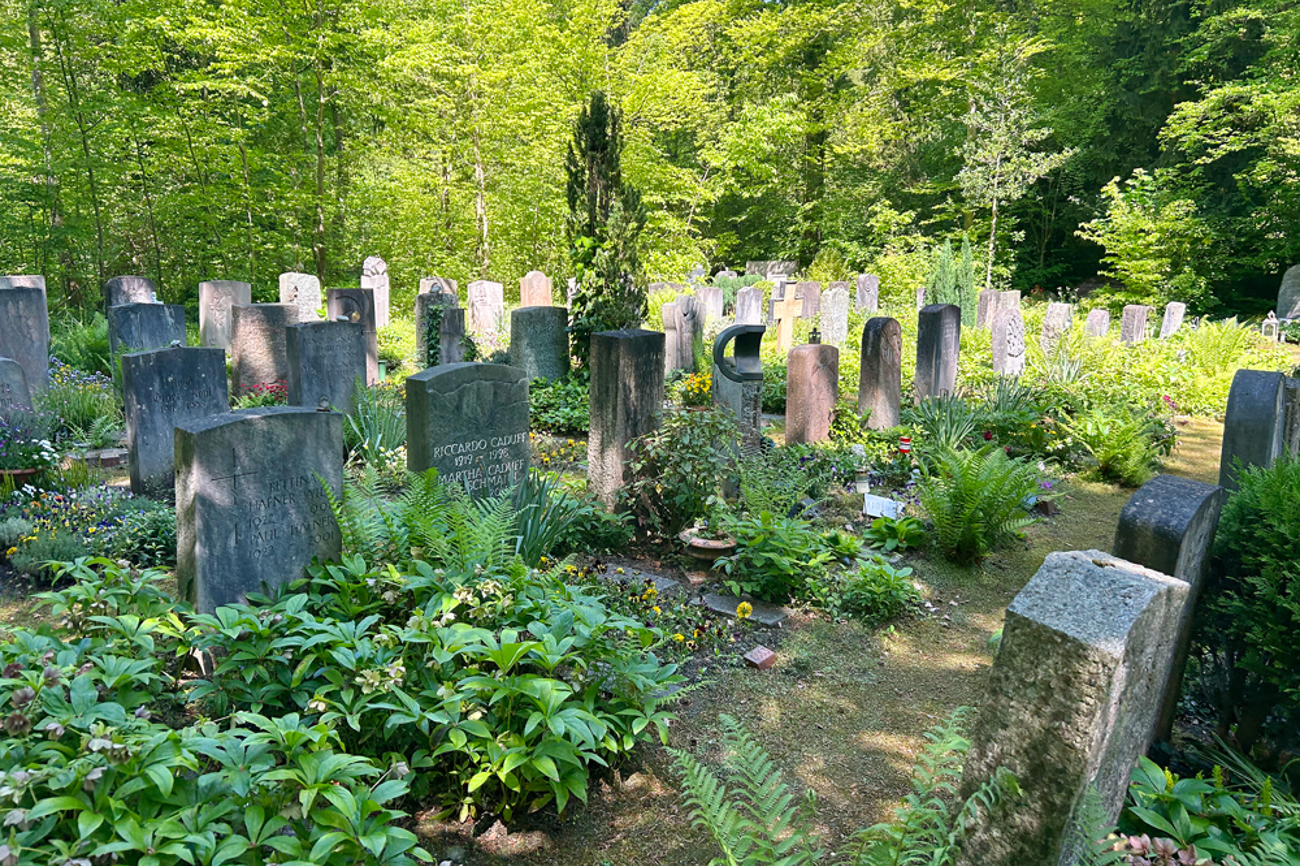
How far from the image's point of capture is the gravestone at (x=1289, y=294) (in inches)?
767

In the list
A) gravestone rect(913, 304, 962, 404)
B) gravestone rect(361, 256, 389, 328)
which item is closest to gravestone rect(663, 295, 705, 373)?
gravestone rect(913, 304, 962, 404)

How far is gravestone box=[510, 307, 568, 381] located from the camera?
37.4ft

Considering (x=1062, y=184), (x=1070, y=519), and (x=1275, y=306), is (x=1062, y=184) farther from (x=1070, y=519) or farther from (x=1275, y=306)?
(x=1070, y=519)

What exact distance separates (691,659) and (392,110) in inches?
689

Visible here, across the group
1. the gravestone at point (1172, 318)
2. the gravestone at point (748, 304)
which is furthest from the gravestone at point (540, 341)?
the gravestone at point (1172, 318)

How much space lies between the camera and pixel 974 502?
5.83 m

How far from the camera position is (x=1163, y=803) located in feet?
8.29

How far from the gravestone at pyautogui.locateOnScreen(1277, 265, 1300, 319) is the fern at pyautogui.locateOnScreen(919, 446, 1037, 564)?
61.1 ft

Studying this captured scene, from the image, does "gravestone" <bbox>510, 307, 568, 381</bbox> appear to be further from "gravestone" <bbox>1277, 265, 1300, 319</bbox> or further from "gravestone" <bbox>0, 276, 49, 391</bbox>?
"gravestone" <bbox>1277, 265, 1300, 319</bbox>

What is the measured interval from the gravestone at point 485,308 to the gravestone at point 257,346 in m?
5.12

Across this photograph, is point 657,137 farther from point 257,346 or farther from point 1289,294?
point 257,346

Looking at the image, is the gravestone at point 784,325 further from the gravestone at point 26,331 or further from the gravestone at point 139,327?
the gravestone at point 26,331

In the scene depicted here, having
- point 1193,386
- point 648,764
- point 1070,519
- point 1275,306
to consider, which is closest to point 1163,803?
point 648,764

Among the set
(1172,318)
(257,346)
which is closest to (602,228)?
(257,346)
